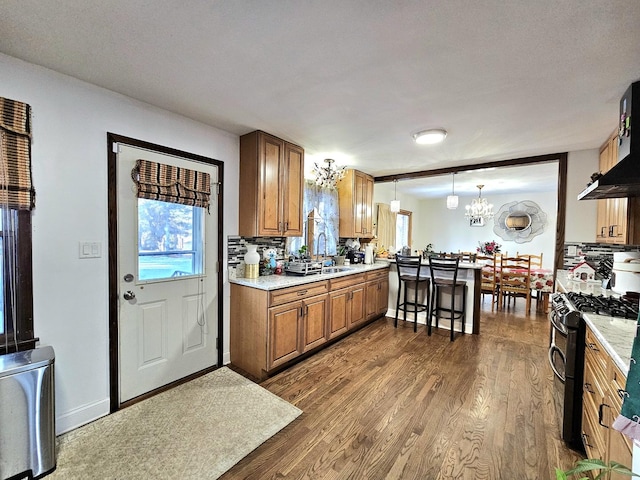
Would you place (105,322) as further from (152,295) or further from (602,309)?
(602,309)

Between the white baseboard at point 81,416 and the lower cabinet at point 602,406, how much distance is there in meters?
2.94

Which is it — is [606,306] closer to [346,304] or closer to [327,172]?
[346,304]

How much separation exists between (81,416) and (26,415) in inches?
21.4

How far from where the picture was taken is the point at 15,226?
175 centimetres

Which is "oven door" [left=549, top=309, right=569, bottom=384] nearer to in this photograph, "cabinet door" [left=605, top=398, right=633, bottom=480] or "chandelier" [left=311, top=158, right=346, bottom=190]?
"cabinet door" [left=605, top=398, right=633, bottom=480]

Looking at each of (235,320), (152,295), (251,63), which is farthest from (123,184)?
(235,320)

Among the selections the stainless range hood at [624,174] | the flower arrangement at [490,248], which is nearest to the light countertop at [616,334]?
the stainless range hood at [624,174]

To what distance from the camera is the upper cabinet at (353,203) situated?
4.46 m

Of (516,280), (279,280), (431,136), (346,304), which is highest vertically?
(431,136)

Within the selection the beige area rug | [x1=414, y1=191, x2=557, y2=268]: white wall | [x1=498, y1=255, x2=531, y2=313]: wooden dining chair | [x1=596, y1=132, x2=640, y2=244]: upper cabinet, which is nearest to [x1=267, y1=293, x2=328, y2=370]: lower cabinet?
the beige area rug

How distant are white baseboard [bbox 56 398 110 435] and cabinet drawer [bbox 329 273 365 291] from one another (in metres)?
2.24

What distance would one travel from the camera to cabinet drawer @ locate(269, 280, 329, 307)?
Result: 8.83 feet

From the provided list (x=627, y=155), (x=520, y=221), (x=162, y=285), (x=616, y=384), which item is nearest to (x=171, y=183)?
(x=162, y=285)

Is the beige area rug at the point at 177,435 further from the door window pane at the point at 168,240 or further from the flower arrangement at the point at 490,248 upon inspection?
the flower arrangement at the point at 490,248
